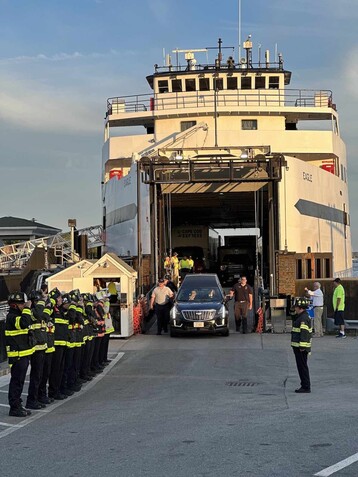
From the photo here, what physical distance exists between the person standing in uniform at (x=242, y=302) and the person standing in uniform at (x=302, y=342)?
9241mm

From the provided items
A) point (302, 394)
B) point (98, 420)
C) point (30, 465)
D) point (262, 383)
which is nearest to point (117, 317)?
point (262, 383)

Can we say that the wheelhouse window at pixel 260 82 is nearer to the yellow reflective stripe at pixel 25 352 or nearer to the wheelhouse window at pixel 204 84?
the wheelhouse window at pixel 204 84

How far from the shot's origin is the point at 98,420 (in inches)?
365

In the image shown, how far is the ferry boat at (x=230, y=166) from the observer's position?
2680 centimetres

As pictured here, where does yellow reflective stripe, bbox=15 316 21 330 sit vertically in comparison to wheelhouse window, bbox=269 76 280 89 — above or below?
below

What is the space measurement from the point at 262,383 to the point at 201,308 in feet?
25.8

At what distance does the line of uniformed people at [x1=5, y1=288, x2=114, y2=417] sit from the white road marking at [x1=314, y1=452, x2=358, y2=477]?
4754 millimetres

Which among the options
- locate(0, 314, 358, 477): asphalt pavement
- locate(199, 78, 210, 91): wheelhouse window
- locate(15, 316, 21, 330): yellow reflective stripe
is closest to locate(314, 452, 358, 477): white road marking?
locate(0, 314, 358, 477): asphalt pavement

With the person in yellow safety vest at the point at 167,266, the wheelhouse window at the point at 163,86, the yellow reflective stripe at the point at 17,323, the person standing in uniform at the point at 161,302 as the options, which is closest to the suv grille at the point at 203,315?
the person standing in uniform at the point at 161,302

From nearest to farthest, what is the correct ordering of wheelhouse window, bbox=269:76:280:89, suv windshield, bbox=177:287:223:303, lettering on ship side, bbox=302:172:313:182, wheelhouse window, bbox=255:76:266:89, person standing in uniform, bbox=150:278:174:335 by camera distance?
suv windshield, bbox=177:287:223:303, person standing in uniform, bbox=150:278:174:335, lettering on ship side, bbox=302:172:313:182, wheelhouse window, bbox=255:76:266:89, wheelhouse window, bbox=269:76:280:89

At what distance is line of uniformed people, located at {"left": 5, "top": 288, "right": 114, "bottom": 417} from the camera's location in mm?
10000

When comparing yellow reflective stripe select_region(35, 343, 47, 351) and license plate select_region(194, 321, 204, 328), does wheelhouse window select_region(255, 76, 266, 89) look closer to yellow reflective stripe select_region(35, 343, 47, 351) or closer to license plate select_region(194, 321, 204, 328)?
license plate select_region(194, 321, 204, 328)

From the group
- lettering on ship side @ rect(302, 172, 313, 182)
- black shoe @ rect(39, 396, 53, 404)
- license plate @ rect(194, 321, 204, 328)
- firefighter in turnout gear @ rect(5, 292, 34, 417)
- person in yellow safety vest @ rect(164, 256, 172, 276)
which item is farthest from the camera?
lettering on ship side @ rect(302, 172, 313, 182)

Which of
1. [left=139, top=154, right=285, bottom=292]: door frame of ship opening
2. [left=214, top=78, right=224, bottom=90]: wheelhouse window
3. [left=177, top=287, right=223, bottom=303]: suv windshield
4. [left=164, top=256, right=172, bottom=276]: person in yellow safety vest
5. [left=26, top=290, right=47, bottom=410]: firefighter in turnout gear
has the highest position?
[left=214, top=78, right=224, bottom=90]: wheelhouse window
